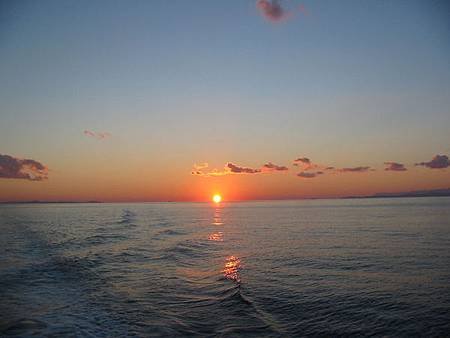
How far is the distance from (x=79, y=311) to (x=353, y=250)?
25077 millimetres

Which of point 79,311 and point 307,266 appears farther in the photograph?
point 307,266

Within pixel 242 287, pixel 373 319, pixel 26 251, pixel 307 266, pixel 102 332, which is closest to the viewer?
pixel 102 332

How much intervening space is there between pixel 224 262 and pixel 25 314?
53.5 feet

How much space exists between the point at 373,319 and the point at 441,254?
18.0 meters

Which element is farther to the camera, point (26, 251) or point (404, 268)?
point (26, 251)

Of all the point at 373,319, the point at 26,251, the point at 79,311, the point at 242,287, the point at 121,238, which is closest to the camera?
the point at 373,319

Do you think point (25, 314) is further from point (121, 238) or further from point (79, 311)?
point (121, 238)

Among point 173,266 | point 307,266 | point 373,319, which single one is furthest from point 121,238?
point 373,319

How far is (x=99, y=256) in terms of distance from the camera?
1211 inches

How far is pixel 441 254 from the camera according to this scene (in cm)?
2880

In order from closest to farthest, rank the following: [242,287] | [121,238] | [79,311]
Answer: [79,311], [242,287], [121,238]

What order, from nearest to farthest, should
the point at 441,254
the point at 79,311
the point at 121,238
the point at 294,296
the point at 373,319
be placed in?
the point at 373,319
the point at 79,311
the point at 294,296
the point at 441,254
the point at 121,238

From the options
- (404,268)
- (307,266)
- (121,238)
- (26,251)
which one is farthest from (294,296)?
(121,238)

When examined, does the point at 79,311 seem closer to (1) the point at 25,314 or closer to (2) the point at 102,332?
(1) the point at 25,314
